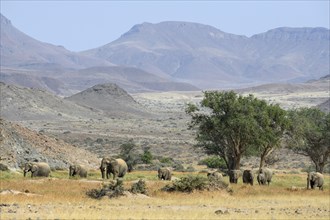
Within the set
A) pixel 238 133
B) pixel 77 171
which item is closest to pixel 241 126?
pixel 238 133

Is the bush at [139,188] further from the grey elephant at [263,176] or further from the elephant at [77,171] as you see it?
the grey elephant at [263,176]

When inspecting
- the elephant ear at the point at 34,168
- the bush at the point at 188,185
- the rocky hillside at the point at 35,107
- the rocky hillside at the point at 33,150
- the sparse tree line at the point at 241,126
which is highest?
the rocky hillside at the point at 35,107

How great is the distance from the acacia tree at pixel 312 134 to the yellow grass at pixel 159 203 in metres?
14.3

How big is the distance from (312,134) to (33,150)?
24.9m

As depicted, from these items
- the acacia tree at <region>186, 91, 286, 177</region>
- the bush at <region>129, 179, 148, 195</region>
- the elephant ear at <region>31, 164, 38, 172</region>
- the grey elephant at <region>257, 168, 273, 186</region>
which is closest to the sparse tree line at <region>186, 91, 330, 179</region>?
the acacia tree at <region>186, 91, 286, 177</region>

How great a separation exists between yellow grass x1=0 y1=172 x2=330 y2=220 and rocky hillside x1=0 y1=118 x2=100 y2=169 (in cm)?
1191

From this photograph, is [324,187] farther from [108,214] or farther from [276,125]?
[108,214]

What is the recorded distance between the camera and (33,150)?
6128 cm

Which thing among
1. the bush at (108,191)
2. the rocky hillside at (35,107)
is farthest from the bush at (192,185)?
the rocky hillside at (35,107)

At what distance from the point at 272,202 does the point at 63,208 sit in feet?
45.5

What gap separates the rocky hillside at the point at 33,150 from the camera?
5703 cm

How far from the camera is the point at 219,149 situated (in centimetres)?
5800

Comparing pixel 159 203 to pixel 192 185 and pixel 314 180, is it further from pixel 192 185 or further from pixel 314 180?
pixel 314 180

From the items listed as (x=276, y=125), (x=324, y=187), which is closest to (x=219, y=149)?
(x=276, y=125)
